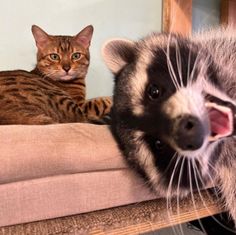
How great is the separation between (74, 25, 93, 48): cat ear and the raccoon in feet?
2.32

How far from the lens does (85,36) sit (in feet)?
6.37

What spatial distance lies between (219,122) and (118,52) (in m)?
0.48

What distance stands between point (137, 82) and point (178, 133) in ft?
0.87

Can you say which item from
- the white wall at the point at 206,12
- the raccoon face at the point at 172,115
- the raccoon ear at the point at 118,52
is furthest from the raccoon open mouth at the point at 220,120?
the white wall at the point at 206,12

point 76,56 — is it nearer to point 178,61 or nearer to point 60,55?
point 60,55

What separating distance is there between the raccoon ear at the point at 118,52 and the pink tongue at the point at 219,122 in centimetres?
41

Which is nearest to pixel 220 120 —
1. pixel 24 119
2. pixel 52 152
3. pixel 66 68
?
pixel 52 152

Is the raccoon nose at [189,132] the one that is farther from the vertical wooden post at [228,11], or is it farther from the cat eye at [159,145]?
the vertical wooden post at [228,11]

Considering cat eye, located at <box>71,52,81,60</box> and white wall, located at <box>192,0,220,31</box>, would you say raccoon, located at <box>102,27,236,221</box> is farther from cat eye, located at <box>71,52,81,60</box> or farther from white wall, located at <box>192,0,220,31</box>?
white wall, located at <box>192,0,220,31</box>

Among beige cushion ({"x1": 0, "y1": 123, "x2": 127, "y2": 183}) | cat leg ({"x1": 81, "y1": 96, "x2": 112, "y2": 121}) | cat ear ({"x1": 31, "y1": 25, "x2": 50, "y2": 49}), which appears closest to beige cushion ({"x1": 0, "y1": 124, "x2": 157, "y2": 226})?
beige cushion ({"x1": 0, "y1": 123, "x2": 127, "y2": 183})

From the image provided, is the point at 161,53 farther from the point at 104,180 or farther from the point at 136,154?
the point at 104,180

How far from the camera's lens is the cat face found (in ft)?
6.15

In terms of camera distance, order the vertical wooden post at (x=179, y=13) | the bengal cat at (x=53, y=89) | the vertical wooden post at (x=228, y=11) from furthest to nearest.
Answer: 1. the vertical wooden post at (x=228, y=11)
2. the vertical wooden post at (x=179, y=13)
3. the bengal cat at (x=53, y=89)

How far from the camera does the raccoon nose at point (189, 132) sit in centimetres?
88
